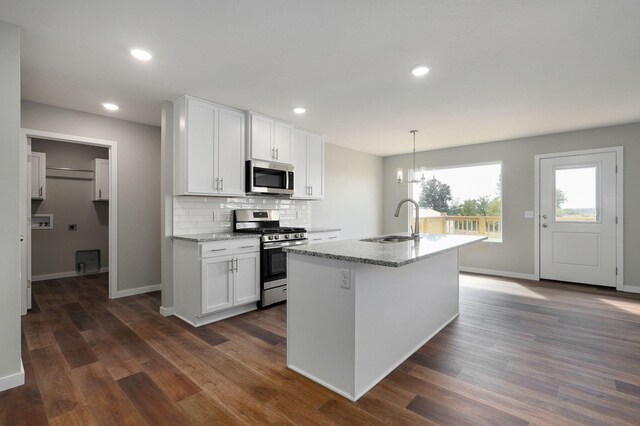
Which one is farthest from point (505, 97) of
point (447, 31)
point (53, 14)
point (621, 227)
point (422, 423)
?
point (53, 14)

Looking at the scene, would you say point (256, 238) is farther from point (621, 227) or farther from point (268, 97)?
point (621, 227)

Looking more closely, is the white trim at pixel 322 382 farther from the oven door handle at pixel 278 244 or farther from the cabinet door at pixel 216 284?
the oven door handle at pixel 278 244

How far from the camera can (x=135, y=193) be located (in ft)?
14.3

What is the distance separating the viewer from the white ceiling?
1964mm

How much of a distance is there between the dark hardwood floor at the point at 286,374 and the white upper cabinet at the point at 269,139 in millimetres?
1975

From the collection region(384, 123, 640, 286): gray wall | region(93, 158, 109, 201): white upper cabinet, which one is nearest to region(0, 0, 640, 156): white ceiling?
region(384, 123, 640, 286): gray wall

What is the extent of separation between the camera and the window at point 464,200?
226 inches

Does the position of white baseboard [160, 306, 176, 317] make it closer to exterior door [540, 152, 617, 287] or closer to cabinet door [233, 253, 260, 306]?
cabinet door [233, 253, 260, 306]

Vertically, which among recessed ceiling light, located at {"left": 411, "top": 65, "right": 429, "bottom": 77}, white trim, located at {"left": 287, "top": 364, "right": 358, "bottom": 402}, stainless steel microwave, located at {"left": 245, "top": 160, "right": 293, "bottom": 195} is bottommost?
white trim, located at {"left": 287, "top": 364, "right": 358, "bottom": 402}

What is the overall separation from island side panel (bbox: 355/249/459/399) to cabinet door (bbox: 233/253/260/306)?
5.91ft

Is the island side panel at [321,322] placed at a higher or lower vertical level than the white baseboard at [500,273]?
higher

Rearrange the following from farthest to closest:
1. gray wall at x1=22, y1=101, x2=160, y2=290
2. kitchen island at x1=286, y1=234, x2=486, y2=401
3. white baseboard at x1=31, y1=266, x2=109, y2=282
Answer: white baseboard at x1=31, y1=266, x2=109, y2=282 < gray wall at x1=22, y1=101, x2=160, y2=290 < kitchen island at x1=286, y1=234, x2=486, y2=401

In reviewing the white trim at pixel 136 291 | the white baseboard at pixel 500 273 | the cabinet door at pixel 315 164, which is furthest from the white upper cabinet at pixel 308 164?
the white baseboard at pixel 500 273

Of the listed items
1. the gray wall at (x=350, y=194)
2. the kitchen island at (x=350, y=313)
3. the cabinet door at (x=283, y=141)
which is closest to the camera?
the kitchen island at (x=350, y=313)
